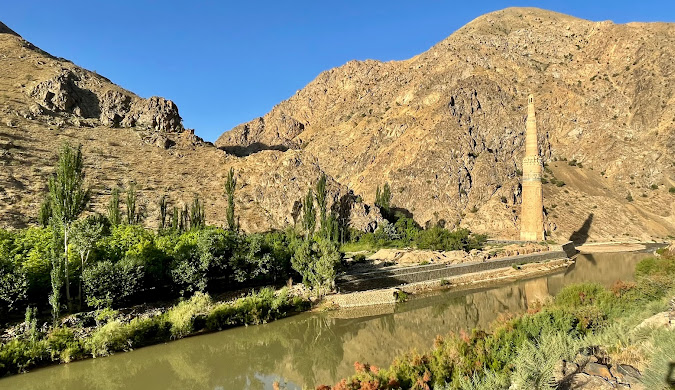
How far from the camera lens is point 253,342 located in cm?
1898

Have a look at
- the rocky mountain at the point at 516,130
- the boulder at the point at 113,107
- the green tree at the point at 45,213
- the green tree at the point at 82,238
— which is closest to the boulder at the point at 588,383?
the green tree at the point at 82,238

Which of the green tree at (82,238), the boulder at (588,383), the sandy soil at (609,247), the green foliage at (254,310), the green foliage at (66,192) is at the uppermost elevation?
the green foliage at (66,192)

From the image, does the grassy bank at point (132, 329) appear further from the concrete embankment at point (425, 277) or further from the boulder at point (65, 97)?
the boulder at point (65, 97)

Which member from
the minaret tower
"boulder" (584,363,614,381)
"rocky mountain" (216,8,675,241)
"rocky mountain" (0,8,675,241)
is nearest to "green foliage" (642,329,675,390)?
"boulder" (584,363,614,381)

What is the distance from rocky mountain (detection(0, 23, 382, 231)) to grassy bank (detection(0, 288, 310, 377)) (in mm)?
27455

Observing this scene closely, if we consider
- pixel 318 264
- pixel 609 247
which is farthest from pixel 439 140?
pixel 318 264

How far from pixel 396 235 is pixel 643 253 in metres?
28.0

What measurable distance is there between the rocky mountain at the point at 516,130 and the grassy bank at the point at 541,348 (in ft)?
150

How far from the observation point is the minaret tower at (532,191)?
48750 mm

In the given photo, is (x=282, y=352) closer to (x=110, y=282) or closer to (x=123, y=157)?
(x=110, y=282)

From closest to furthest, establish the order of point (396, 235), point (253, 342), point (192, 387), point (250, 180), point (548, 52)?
point (192, 387), point (253, 342), point (396, 235), point (250, 180), point (548, 52)

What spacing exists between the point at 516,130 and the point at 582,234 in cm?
Result: 2710

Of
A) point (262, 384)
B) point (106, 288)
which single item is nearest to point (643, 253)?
point (262, 384)

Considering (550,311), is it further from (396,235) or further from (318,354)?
(396,235)
